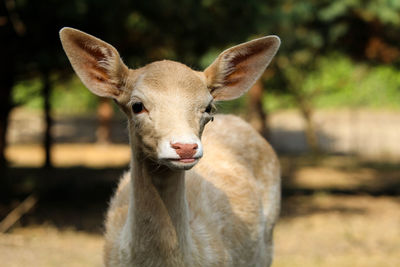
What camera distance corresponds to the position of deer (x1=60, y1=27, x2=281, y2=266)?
3.41 meters

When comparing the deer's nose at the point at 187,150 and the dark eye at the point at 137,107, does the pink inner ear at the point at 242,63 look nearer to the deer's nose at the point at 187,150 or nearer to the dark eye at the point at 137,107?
the dark eye at the point at 137,107

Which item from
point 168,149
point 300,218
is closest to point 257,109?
point 300,218

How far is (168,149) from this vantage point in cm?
318

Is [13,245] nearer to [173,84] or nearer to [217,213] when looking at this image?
[217,213]

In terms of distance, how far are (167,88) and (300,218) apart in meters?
8.97

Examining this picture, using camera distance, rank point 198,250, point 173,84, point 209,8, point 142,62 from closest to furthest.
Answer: point 173,84 → point 198,250 → point 209,8 → point 142,62

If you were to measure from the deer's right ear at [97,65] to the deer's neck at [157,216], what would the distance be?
1.51 ft

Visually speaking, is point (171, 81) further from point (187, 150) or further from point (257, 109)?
point (257, 109)

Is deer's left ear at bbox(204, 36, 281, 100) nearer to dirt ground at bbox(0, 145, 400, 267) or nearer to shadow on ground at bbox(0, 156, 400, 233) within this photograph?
dirt ground at bbox(0, 145, 400, 267)

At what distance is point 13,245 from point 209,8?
5.34 meters

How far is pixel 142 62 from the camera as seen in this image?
1116 centimetres

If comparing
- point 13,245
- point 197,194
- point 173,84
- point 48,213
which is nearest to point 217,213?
point 197,194

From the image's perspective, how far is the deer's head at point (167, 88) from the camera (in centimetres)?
325

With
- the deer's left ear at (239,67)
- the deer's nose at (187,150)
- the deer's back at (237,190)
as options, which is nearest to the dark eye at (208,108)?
the deer's left ear at (239,67)
